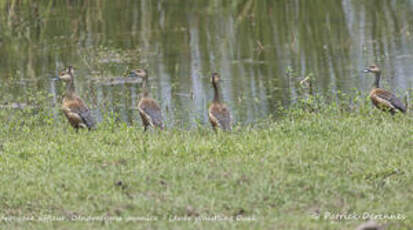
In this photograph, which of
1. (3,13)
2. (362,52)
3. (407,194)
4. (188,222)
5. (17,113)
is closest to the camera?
(188,222)

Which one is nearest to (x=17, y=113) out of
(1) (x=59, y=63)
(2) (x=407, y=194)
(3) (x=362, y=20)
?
(1) (x=59, y=63)

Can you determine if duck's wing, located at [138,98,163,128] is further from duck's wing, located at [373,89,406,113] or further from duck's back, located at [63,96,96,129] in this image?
duck's wing, located at [373,89,406,113]

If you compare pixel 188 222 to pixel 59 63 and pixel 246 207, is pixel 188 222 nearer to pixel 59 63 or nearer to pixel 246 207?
pixel 246 207

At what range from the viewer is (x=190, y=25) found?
22.3 metres

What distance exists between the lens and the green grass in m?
7.12

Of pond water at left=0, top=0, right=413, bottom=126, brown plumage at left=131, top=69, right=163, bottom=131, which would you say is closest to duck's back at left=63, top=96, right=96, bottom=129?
brown plumage at left=131, top=69, right=163, bottom=131

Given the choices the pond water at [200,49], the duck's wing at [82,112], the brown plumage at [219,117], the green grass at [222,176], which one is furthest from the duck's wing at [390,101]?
the duck's wing at [82,112]

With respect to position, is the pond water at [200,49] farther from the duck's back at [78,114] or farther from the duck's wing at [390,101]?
the duck's wing at [390,101]

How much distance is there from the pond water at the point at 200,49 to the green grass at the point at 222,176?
10.3 feet

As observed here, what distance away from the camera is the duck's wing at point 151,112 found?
11655 millimetres

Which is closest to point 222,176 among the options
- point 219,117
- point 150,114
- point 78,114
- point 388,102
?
point 219,117

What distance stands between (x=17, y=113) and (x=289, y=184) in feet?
23.4

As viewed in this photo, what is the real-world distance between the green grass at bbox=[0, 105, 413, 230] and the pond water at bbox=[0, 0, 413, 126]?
314 centimetres

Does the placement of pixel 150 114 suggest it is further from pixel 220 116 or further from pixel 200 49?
pixel 200 49
